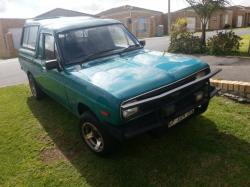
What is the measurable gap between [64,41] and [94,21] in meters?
0.89

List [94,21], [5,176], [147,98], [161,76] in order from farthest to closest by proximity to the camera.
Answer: [94,21]
[5,176]
[161,76]
[147,98]

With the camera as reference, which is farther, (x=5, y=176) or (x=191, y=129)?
(x=191, y=129)

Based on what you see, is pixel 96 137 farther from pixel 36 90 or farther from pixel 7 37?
pixel 7 37

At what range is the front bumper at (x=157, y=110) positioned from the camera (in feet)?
10.4

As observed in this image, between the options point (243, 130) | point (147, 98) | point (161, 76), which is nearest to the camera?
point (147, 98)

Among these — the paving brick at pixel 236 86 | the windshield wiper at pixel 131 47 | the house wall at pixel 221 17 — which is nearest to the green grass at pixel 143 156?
the paving brick at pixel 236 86

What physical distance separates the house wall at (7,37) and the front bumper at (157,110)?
23689 mm

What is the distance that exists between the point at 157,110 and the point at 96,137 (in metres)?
1.15

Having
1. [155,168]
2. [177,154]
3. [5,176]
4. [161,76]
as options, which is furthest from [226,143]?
[5,176]

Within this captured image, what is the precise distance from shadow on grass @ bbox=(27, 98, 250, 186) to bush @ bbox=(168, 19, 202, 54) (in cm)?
758

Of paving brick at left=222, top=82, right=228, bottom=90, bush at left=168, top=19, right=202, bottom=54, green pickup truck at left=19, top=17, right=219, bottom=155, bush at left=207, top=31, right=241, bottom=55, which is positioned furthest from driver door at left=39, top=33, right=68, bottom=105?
bush at left=168, top=19, right=202, bottom=54

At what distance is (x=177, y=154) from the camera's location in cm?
376

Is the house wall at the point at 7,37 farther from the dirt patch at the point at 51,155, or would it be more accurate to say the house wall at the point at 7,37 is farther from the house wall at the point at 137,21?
the dirt patch at the point at 51,155

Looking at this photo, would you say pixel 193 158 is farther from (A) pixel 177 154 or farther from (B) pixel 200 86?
(B) pixel 200 86
